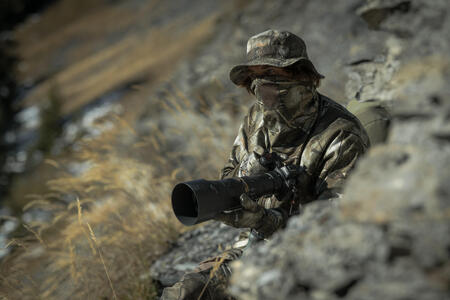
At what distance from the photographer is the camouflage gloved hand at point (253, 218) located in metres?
2.23

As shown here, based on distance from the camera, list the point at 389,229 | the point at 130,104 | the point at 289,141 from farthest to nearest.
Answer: the point at 130,104 < the point at 289,141 < the point at 389,229

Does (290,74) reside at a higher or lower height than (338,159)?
higher

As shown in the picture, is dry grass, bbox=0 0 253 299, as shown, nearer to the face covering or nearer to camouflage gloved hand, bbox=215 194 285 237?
camouflage gloved hand, bbox=215 194 285 237

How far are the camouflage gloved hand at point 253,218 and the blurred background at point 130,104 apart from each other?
99cm

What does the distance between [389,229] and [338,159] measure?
1.29 metres

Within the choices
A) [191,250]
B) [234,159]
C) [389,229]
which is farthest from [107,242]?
[389,229]

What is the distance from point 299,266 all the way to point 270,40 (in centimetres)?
163

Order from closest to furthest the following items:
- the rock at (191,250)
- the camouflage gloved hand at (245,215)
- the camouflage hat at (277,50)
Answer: the camouflage gloved hand at (245,215), the camouflage hat at (277,50), the rock at (191,250)

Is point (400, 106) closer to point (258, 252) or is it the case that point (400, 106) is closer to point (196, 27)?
point (258, 252)

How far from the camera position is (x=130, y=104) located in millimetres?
15664

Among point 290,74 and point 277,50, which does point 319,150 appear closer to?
point 290,74

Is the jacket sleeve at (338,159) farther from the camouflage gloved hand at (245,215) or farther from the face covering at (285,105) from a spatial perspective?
the camouflage gloved hand at (245,215)

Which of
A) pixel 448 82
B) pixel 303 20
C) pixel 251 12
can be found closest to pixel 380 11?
pixel 448 82

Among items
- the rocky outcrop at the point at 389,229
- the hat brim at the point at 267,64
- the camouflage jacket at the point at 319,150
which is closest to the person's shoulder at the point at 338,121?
the camouflage jacket at the point at 319,150
